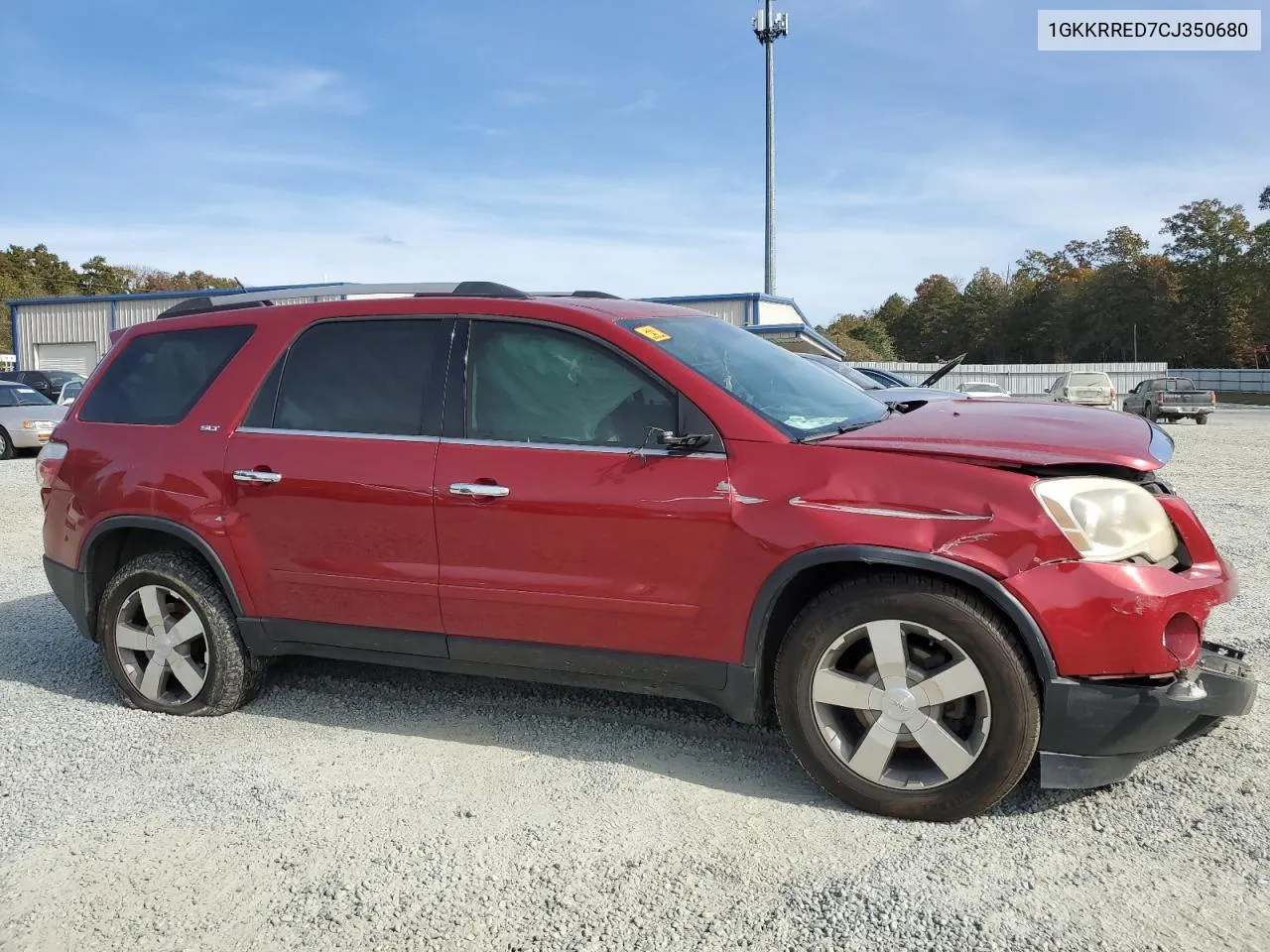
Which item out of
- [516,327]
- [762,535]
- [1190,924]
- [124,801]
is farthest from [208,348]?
[1190,924]

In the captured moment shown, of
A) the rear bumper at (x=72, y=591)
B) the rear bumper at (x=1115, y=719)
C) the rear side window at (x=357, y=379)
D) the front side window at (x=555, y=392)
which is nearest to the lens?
the rear bumper at (x=1115, y=719)

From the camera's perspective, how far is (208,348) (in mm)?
4367

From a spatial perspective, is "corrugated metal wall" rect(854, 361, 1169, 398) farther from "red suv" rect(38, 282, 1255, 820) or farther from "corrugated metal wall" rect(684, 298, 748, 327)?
"red suv" rect(38, 282, 1255, 820)

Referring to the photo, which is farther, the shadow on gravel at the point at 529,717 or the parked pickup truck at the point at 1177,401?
the parked pickup truck at the point at 1177,401

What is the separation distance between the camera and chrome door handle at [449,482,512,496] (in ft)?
11.7

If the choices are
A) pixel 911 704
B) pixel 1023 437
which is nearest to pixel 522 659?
pixel 911 704

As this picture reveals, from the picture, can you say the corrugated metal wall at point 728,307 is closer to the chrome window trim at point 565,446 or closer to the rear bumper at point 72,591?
→ the rear bumper at point 72,591

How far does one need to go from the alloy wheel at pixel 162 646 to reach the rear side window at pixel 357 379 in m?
0.93

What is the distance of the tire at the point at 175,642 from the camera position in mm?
4199

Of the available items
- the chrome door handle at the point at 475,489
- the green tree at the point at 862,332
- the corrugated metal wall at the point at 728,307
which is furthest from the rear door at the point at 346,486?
the green tree at the point at 862,332

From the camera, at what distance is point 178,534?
4164 millimetres

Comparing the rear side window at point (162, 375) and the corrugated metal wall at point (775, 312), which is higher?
the corrugated metal wall at point (775, 312)

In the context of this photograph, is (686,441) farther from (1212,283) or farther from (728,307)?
(1212,283)

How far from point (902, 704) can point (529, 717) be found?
1689 mm
